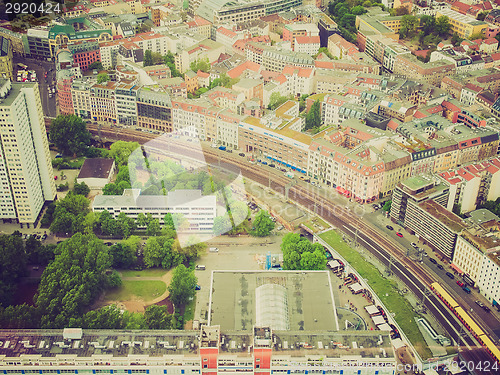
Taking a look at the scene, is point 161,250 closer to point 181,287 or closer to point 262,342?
point 181,287

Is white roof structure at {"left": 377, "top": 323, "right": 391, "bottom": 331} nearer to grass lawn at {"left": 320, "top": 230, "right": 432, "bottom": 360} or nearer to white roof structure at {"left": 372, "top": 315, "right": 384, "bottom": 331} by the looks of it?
white roof structure at {"left": 372, "top": 315, "right": 384, "bottom": 331}

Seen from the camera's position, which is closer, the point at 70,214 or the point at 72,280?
the point at 72,280

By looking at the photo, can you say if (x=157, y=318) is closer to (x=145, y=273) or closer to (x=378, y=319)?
(x=145, y=273)

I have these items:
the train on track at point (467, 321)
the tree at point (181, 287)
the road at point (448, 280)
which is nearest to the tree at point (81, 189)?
the tree at point (181, 287)

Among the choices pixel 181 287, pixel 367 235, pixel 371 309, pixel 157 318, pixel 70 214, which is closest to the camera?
pixel 157 318

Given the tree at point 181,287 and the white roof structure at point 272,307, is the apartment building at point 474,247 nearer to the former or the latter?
the white roof structure at point 272,307

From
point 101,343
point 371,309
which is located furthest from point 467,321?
point 101,343
